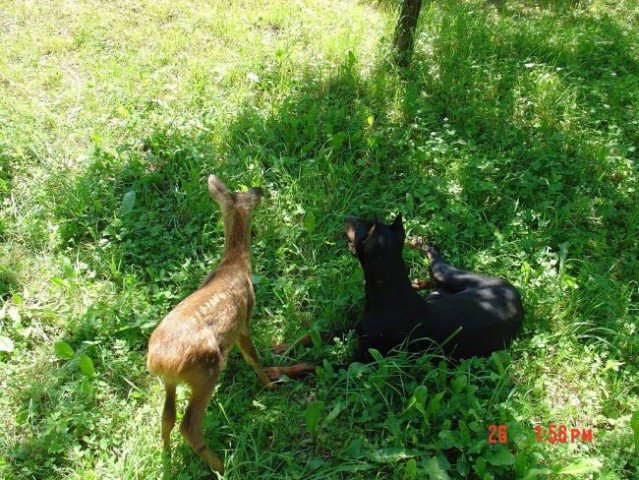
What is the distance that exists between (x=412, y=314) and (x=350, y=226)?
935mm

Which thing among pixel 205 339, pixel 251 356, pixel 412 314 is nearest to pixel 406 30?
pixel 412 314

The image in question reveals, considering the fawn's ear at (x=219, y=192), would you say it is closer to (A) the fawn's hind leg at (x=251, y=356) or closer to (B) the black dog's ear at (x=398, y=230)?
(A) the fawn's hind leg at (x=251, y=356)

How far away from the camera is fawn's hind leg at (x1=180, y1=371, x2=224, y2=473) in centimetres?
266

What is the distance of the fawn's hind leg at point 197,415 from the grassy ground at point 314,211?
0.22 metres

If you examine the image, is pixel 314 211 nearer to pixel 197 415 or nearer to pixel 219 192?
pixel 219 192

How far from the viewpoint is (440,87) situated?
530 cm

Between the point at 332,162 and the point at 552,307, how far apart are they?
223cm

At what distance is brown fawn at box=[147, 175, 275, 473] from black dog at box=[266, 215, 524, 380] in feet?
1.81

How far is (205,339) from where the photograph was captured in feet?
8.67
